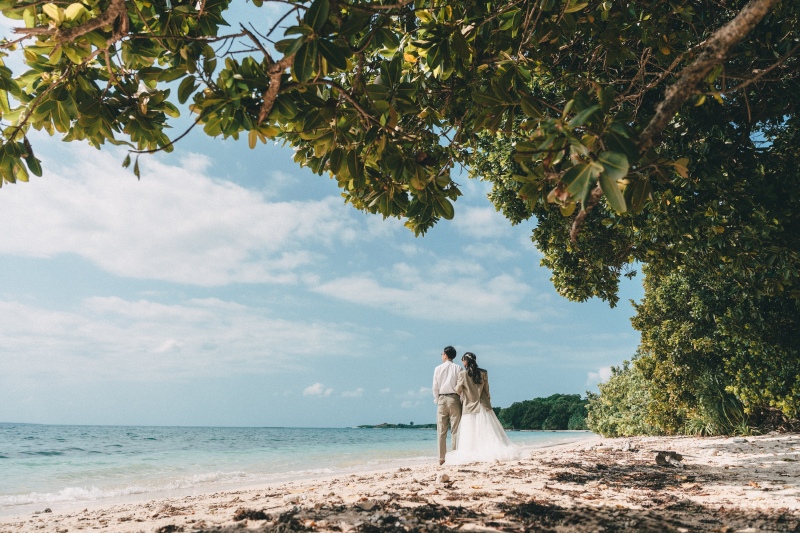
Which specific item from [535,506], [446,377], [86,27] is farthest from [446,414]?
[86,27]

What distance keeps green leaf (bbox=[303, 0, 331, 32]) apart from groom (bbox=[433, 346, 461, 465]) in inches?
270

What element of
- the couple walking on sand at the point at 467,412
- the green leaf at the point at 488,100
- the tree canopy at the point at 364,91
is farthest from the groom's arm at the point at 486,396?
the green leaf at the point at 488,100

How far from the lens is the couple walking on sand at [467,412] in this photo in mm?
→ 8383

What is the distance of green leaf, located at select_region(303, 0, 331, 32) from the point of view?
7.80ft

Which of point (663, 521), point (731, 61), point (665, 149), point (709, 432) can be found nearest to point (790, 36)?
point (731, 61)

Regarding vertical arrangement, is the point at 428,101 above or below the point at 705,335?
above

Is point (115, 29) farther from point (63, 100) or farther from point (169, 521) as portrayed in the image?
point (169, 521)

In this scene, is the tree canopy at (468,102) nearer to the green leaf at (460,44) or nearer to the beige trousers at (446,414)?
the green leaf at (460,44)

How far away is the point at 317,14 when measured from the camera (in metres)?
2.39

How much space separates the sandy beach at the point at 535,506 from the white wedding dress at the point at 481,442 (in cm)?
151

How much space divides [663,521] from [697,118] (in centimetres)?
514

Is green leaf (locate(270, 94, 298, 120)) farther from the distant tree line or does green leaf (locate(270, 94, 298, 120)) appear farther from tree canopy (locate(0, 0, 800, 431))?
the distant tree line

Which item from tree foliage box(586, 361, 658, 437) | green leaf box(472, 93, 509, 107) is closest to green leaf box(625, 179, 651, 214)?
green leaf box(472, 93, 509, 107)

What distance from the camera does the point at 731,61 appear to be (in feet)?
18.6
